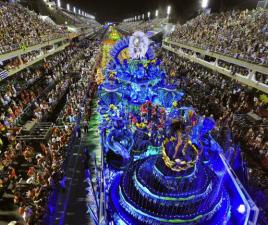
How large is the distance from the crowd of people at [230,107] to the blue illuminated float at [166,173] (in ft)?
9.59

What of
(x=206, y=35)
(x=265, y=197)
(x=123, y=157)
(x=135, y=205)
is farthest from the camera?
(x=206, y=35)

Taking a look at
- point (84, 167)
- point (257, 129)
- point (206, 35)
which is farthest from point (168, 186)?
point (206, 35)

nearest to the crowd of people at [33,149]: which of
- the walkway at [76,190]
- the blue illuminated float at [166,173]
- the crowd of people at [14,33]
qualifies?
the walkway at [76,190]

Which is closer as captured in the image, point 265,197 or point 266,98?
point 265,197

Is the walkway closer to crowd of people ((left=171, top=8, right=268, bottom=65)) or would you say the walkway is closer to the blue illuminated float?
the blue illuminated float

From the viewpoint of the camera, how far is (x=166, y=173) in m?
8.32

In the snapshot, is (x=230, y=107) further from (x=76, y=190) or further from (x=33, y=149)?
(x=33, y=149)

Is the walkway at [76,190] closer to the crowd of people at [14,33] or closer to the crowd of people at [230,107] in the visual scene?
the crowd of people at [230,107]

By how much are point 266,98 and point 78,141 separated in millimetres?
15987

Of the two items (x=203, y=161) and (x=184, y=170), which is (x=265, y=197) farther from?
(x=184, y=170)

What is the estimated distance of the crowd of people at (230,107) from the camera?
14000 millimetres

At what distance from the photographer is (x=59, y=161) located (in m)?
11.9

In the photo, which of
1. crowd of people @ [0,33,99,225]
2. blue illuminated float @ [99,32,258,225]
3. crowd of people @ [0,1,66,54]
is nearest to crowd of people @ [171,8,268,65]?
blue illuminated float @ [99,32,258,225]

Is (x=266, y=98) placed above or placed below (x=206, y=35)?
below
